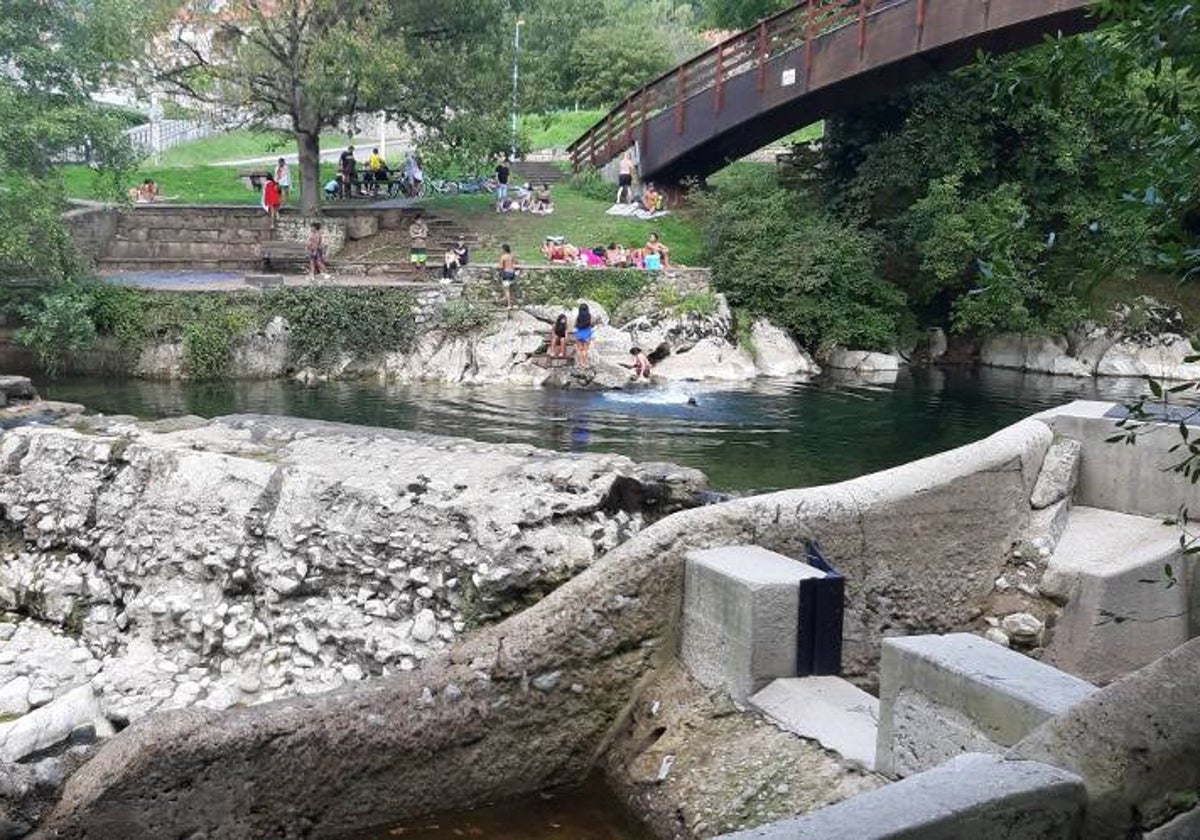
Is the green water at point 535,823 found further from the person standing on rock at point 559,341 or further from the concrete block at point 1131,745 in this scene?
the person standing on rock at point 559,341

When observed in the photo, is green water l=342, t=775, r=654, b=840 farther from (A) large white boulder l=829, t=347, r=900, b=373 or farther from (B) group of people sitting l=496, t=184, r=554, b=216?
(B) group of people sitting l=496, t=184, r=554, b=216

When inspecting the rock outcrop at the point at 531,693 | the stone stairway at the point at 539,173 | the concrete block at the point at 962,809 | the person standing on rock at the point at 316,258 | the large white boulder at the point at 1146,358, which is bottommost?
the rock outcrop at the point at 531,693

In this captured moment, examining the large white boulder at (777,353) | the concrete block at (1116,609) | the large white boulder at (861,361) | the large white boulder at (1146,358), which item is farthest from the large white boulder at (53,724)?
the large white boulder at (1146,358)

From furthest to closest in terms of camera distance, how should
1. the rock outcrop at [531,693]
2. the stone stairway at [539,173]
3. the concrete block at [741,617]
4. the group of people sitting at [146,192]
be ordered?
1. the stone stairway at [539,173]
2. the group of people sitting at [146,192]
3. the concrete block at [741,617]
4. the rock outcrop at [531,693]

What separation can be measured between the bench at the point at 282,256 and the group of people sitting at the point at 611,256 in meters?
5.24

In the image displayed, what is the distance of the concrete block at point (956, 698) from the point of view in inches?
202

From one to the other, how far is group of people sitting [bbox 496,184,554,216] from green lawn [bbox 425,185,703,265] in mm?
248

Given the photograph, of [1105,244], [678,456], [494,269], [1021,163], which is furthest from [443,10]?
[1105,244]

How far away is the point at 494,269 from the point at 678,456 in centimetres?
968

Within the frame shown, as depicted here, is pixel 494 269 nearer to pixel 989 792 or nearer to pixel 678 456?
pixel 678 456

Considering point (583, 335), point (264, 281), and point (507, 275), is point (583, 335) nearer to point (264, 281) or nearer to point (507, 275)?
point (507, 275)

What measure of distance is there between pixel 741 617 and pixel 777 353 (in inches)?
713

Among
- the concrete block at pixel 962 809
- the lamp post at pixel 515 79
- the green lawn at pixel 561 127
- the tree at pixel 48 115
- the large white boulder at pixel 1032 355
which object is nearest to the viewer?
the concrete block at pixel 962 809

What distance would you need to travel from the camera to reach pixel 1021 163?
25781 mm
